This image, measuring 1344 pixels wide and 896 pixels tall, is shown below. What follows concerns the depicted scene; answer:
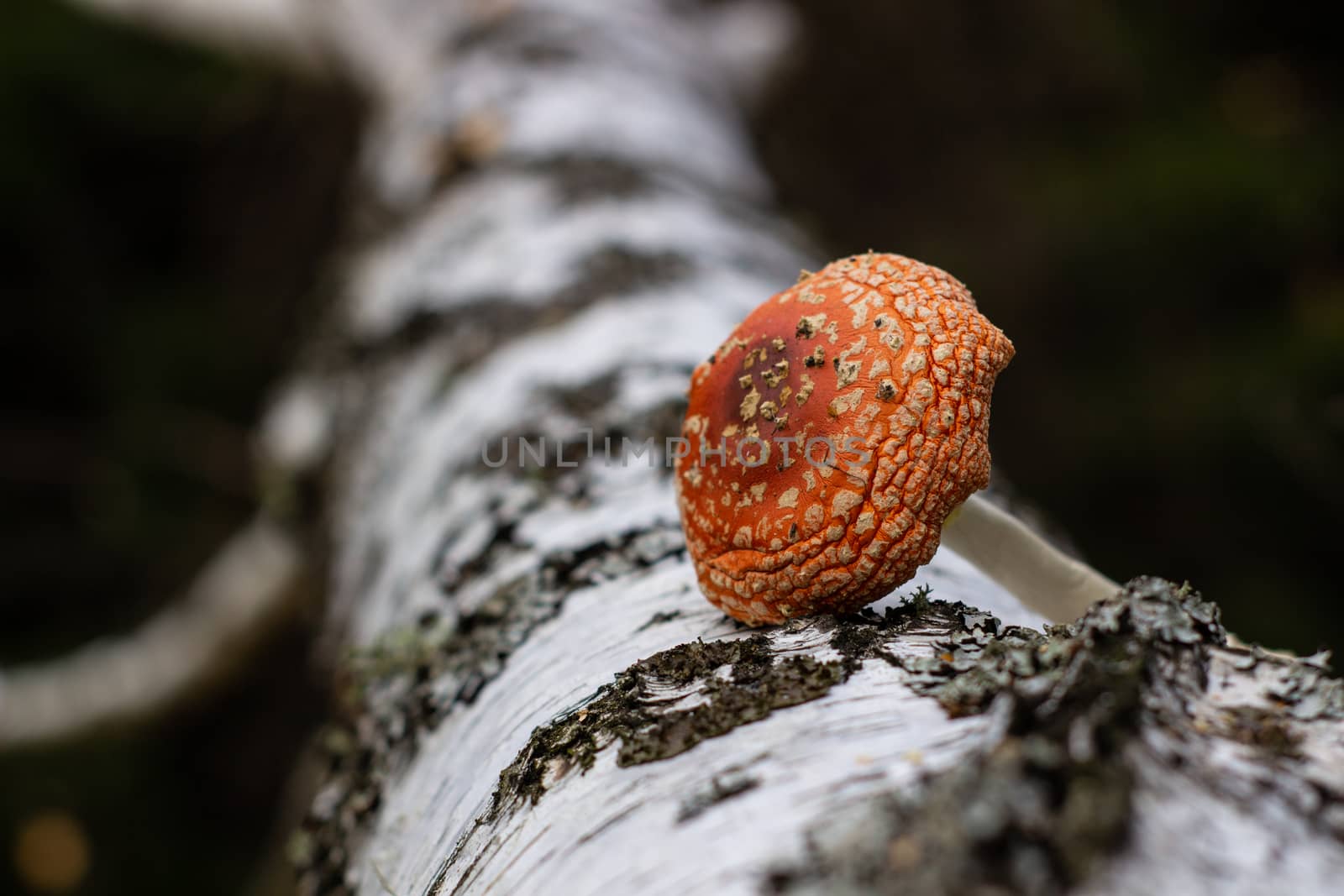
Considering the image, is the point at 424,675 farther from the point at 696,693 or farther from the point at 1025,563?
the point at 1025,563

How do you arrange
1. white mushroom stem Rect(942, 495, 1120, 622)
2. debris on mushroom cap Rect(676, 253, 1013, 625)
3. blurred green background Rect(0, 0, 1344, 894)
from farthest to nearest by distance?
blurred green background Rect(0, 0, 1344, 894), white mushroom stem Rect(942, 495, 1120, 622), debris on mushroom cap Rect(676, 253, 1013, 625)

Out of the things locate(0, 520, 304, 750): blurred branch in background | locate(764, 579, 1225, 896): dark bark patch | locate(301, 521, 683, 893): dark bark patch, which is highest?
locate(0, 520, 304, 750): blurred branch in background

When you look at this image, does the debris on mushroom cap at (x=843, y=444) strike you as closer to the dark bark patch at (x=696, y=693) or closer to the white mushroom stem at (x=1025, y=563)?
the dark bark patch at (x=696, y=693)

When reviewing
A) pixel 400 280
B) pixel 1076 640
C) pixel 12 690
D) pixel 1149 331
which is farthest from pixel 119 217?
pixel 1076 640

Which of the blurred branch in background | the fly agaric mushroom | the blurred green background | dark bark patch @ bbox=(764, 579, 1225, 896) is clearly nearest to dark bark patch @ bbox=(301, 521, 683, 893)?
the fly agaric mushroom

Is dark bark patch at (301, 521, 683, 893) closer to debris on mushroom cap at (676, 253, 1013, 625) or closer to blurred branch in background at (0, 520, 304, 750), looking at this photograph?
debris on mushroom cap at (676, 253, 1013, 625)

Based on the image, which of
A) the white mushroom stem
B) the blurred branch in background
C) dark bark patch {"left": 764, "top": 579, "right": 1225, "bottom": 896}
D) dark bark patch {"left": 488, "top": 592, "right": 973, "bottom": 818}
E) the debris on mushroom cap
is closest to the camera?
dark bark patch {"left": 764, "top": 579, "right": 1225, "bottom": 896}

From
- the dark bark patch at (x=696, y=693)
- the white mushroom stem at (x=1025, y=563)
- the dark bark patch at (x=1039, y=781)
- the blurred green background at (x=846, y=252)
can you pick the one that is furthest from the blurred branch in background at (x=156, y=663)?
the dark bark patch at (x=1039, y=781)
